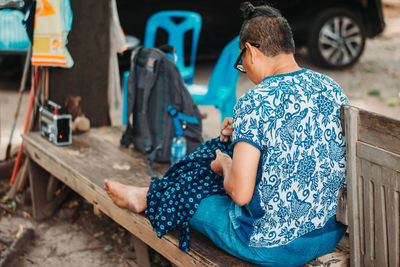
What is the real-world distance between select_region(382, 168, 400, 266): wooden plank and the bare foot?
1.10 meters

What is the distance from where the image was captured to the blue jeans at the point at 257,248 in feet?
6.88

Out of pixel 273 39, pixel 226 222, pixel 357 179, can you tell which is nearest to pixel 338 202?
pixel 357 179

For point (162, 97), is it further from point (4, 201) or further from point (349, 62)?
point (349, 62)

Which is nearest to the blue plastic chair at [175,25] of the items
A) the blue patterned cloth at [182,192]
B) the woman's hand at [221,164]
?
the blue patterned cloth at [182,192]

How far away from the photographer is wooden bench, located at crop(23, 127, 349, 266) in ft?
7.45

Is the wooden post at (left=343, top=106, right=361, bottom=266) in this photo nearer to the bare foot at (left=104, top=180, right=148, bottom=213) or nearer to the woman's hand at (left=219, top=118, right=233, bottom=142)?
the woman's hand at (left=219, top=118, right=233, bottom=142)

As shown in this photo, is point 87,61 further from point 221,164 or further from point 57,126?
point 221,164

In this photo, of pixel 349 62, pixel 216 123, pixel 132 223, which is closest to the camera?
pixel 132 223

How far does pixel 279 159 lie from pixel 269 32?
468 millimetres

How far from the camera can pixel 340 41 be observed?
7441mm

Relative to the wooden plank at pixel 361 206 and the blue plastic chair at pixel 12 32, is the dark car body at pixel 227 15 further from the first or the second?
the wooden plank at pixel 361 206

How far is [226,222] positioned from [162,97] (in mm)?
1302

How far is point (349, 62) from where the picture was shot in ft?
24.8

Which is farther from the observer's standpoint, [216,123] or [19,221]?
[216,123]
